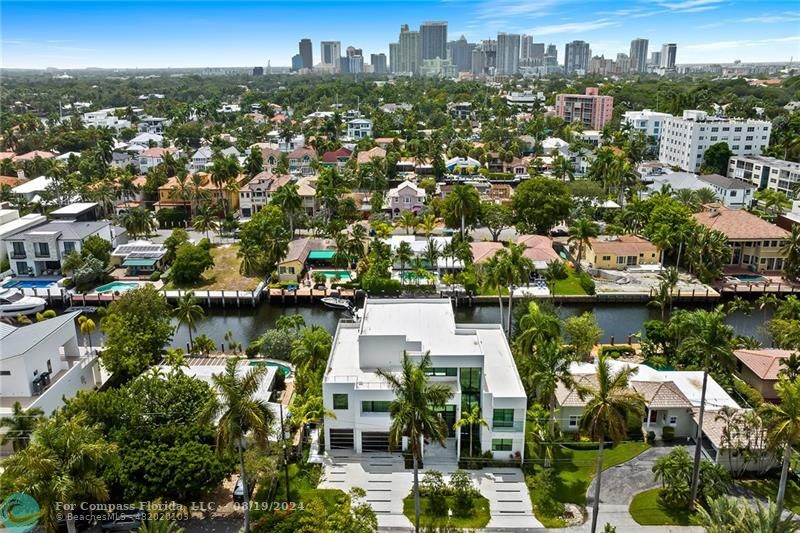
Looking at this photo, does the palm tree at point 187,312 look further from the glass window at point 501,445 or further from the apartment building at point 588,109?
the apartment building at point 588,109

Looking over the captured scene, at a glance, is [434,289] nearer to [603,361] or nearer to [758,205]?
[603,361]

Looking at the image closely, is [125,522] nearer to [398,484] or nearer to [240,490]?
[240,490]

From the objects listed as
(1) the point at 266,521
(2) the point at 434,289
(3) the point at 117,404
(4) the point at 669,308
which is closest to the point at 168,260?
(2) the point at 434,289

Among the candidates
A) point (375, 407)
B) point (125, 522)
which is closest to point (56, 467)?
point (125, 522)

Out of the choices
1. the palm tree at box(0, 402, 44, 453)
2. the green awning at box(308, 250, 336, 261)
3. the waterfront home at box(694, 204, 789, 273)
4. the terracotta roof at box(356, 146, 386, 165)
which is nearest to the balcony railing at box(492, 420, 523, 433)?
the palm tree at box(0, 402, 44, 453)

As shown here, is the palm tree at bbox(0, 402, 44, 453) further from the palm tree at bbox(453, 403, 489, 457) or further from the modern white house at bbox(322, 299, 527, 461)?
the palm tree at bbox(453, 403, 489, 457)

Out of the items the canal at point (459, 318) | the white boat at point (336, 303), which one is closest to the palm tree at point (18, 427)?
the canal at point (459, 318)
